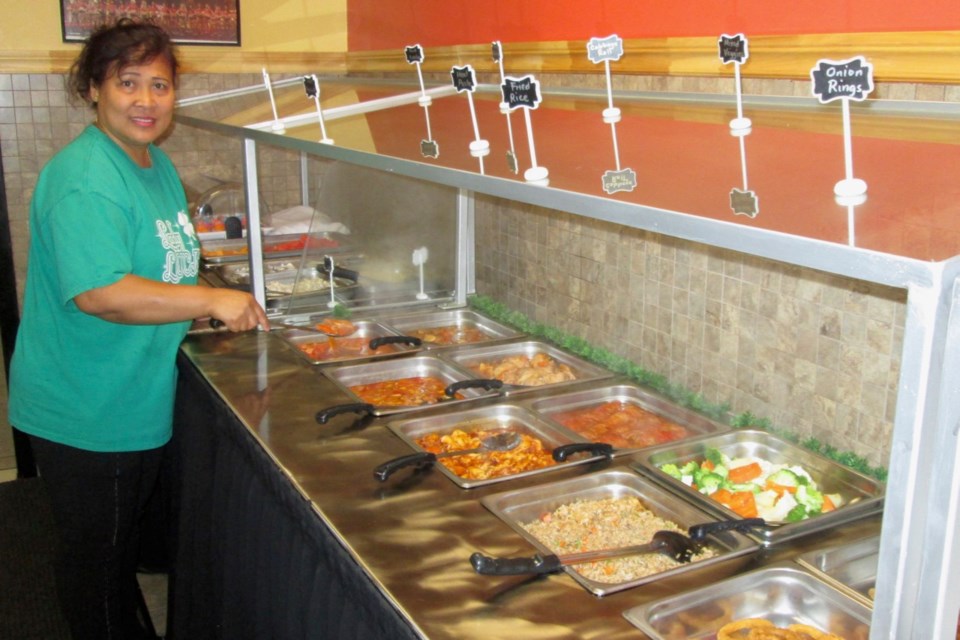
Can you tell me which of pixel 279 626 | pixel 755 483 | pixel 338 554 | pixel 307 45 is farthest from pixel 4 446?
pixel 755 483

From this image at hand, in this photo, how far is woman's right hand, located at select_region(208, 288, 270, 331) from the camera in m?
2.24

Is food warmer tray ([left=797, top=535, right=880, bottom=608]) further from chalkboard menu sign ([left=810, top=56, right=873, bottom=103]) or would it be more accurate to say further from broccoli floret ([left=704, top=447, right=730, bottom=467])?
chalkboard menu sign ([left=810, top=56, right=873, bottom=103])

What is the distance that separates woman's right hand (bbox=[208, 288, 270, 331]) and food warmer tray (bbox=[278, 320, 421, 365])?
0.34 metres

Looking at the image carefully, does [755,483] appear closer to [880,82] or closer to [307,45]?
[880,82]

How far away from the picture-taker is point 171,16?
13.9 feet

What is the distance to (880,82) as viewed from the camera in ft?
5.54

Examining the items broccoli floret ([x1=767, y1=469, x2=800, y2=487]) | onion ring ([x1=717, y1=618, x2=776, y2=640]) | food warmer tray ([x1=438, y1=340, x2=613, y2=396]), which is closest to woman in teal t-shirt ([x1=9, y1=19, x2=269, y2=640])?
food warmer tray ([x1=438, y1=340, x2=613, y2=396])

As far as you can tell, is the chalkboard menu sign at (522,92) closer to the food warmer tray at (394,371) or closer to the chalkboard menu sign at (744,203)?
the chalkboard menu sign at (744,203)

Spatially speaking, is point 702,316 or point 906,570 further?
point 702,316

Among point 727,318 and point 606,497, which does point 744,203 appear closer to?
point 606,497

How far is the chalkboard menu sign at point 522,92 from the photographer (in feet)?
4.77

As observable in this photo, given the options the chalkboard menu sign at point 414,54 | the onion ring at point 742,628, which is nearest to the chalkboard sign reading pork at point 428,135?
the chalkboard menu sign at point 414,54

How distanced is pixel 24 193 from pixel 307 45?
1.49 meters

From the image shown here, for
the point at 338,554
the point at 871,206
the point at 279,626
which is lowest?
the point at 279,626
